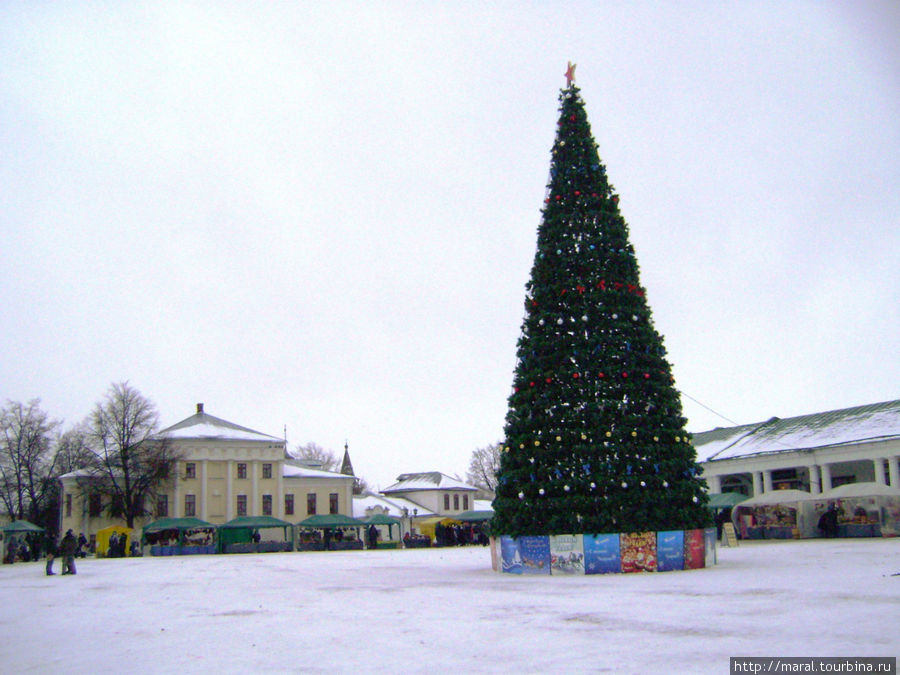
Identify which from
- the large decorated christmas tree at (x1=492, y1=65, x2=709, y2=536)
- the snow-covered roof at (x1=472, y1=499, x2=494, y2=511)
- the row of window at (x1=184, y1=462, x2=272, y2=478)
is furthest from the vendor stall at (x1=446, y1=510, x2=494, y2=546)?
the large decorated christmas tree at (x1=492, y1=65, x2=709, y2=536)

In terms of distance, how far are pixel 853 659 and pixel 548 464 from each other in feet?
37.9

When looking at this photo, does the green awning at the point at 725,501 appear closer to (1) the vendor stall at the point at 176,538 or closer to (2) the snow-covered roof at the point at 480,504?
(1) the vendor stall at the point at 176,538

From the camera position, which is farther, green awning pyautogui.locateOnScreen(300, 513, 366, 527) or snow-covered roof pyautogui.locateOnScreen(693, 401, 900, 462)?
green awning pyautogui.locateOnScreen(300, 513, 366, 527)

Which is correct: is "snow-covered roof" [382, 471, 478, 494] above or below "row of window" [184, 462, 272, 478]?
below

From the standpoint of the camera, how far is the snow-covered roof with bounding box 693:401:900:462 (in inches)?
1662

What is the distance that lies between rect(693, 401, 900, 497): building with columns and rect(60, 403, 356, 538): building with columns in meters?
30.8

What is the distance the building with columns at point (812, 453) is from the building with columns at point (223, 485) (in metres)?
30.8

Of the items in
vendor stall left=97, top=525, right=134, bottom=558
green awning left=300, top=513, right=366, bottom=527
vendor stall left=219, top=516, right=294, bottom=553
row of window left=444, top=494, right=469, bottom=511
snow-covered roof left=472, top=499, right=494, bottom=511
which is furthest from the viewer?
snow-covered roof left=472, top=499, right=494, bottom=511

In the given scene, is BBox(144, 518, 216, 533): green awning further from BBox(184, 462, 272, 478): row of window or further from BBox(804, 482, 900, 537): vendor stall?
BBox(804, 482, 900, 537): vendor stall

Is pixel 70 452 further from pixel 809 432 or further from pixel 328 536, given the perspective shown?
pixel 809 432

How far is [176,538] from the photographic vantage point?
5428cm

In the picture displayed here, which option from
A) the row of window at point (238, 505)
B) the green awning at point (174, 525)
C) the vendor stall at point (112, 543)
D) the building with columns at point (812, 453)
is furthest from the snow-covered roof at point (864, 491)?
the row of window at point (238, 505)

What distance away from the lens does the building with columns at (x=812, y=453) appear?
135 ft

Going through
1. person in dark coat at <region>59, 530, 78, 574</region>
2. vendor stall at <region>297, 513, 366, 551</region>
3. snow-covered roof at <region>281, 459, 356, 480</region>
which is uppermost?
snow-covered roof at <region>281, 459, 356, 480</region>
